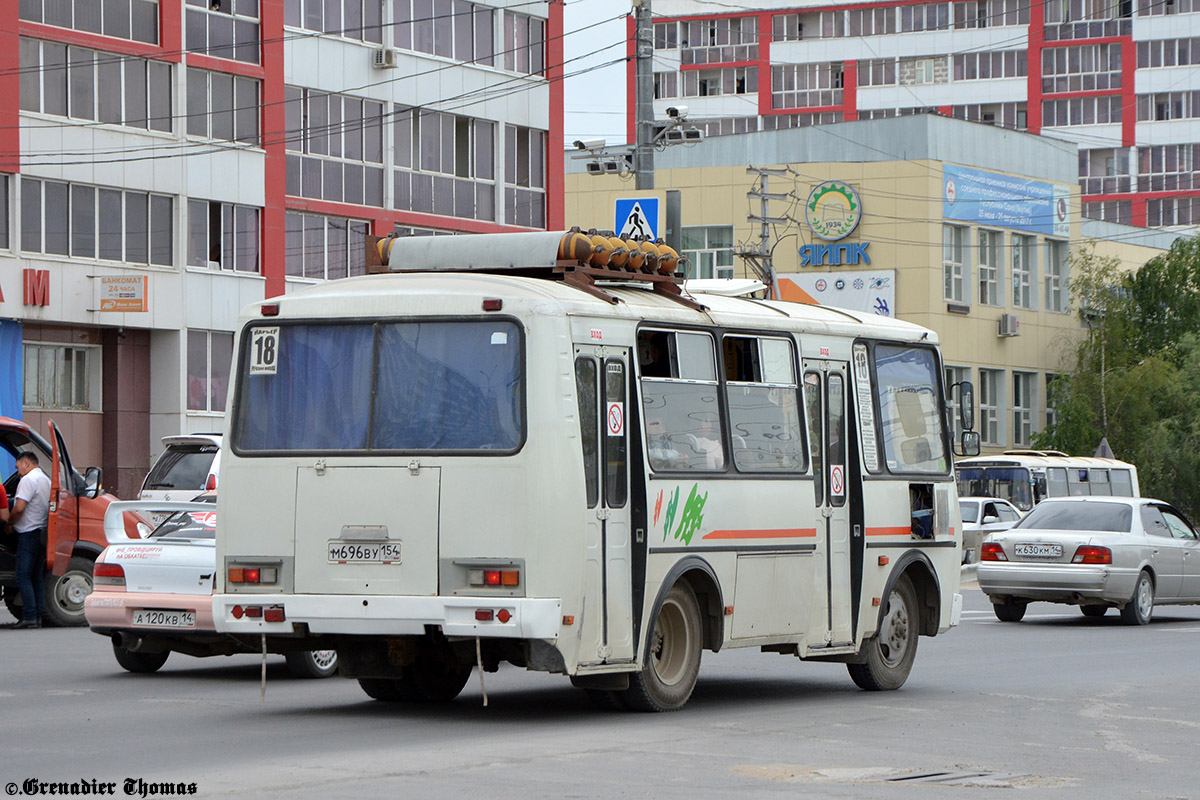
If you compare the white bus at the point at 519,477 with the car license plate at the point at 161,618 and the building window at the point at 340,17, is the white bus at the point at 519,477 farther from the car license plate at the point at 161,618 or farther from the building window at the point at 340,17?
the building window at the point at 340,17

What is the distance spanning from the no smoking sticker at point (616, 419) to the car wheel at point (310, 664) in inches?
174

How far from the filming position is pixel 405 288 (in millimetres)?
12617

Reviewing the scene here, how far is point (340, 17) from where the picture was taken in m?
48.2

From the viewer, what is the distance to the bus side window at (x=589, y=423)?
12344mm

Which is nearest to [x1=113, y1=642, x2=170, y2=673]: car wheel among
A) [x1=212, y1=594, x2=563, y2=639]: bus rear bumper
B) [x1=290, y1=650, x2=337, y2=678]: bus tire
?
[x1=290, y1=650, x2=337, y2=678]: bus tire

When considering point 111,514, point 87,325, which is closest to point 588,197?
point 87,325

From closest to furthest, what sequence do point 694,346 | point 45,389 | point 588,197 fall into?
point 694,346, point 45,389, point 588,197

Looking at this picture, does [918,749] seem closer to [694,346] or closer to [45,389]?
[694,346]

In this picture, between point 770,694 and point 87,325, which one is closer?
point 770,694

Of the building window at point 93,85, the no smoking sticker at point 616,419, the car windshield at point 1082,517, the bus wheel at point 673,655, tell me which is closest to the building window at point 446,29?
the building window at point 93,85

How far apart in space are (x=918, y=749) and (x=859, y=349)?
4.38 m

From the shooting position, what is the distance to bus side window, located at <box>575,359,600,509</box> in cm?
1234

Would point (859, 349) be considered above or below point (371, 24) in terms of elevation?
below

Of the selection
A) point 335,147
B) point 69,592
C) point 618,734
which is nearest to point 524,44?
point 335,147
